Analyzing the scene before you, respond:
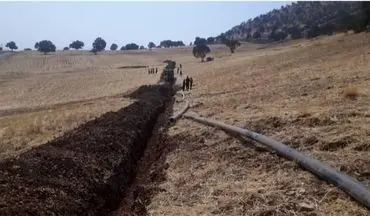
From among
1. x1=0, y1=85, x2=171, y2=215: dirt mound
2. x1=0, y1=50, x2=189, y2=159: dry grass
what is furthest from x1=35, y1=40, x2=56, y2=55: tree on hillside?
x1=0, y1=85, x2=171, y2=215: dirt mound

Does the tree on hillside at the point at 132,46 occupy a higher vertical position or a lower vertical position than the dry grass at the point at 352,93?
lower

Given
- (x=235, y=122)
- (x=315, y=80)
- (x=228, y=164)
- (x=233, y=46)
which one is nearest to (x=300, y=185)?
(x=228, y=164)

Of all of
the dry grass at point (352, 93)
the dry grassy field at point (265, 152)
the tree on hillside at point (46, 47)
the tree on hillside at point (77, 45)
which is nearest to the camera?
the dry grassy field at point (265, 152)

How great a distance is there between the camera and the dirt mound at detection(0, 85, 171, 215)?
8.59 meters

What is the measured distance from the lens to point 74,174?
10.5 metres

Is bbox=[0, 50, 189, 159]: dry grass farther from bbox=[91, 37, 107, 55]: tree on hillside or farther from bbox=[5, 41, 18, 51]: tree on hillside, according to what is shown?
bbox=[5, 41, 18, 51]: tree on hillside

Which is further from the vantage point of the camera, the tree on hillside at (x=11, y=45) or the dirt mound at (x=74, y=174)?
the tree on hillside at (x=11, y=45)

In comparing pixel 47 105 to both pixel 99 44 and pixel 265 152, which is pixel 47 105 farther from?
pixel 99 44

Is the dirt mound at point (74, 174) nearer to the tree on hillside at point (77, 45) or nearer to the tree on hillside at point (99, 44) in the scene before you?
the tree on hillside at point (99, 44)

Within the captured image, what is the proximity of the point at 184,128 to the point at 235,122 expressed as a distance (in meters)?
2.14

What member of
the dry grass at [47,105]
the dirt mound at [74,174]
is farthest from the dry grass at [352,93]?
the dry grass at [47,105]

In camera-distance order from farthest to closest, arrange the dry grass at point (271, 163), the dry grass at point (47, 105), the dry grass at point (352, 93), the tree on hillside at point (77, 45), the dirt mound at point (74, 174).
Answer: the tree on hillside at point (77, 45) < the dry grass at point (47, 105) < the dry grass at point (352, 93) < the dirt mound at point (74, 174) < the dry grass at point (271, 163)

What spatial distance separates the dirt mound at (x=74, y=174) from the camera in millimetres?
8594

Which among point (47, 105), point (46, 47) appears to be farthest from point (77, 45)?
point (47, 105)
